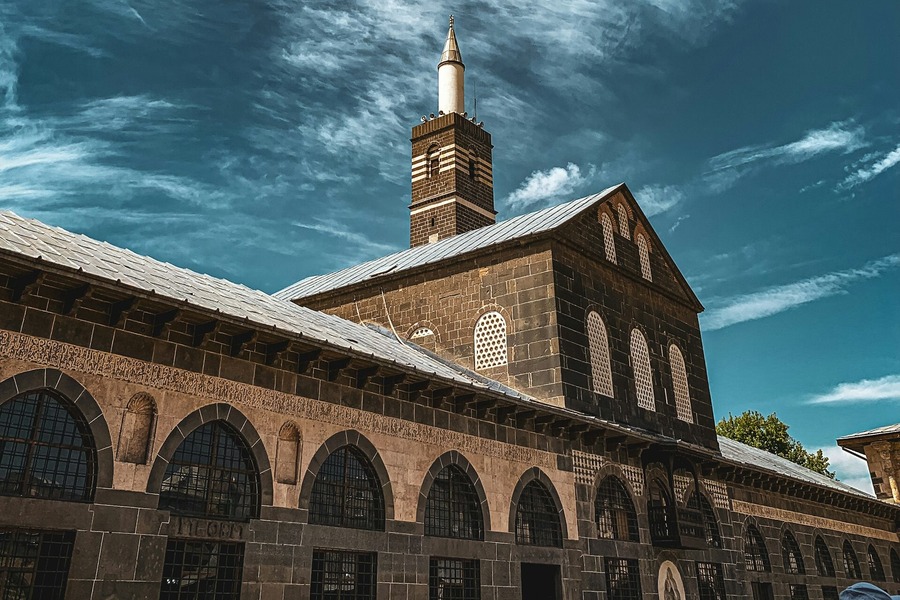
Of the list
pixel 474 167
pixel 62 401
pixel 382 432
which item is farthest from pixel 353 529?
pixel 474 167

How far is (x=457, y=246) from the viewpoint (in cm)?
2436

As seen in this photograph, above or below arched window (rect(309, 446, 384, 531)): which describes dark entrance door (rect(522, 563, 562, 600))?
below

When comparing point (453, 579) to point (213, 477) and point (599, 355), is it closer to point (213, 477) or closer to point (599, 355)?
point (213, 477)

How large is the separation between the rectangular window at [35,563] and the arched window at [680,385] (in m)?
18.8

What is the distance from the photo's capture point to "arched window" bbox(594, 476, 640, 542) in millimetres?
18938

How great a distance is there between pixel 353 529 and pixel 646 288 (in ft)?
47.3

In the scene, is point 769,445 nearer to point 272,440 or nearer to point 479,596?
point 479,596

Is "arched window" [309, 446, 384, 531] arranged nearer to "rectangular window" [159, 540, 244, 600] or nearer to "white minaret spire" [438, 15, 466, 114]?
"rectangular window" [159, 540, 244, 600]

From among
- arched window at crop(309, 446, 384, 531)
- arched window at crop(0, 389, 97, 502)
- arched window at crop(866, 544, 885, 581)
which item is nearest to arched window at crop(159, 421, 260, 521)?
arched window at crop(0, 389, 97, 502)

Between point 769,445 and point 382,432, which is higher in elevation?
point 769,445

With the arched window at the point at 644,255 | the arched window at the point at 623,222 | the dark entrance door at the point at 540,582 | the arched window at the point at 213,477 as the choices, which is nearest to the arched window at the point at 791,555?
the arched window at the point at 644,255

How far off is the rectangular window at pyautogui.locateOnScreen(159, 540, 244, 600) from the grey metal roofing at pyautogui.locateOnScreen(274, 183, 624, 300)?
1227cm

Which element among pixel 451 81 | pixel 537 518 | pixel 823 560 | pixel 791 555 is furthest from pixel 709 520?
pixel 451 81

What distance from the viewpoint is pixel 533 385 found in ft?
65.2
